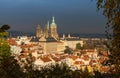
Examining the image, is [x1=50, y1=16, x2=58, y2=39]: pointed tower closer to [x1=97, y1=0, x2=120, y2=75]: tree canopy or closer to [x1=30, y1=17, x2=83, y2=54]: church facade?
[x1=30, y1=17, x2=83, y2=54]: church facade

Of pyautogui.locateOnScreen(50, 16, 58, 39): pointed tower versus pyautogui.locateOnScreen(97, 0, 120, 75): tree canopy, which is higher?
pyautogui.locateOnScreen(50, 16, 58, 39): pointed tower

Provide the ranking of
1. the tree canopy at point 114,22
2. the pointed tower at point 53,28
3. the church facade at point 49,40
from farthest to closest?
the pointed tower at point 53,28
the church facade at point 49,40
the tree canopy at point 114,22

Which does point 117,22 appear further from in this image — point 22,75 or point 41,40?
point 41,40

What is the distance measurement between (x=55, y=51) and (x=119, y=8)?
118m

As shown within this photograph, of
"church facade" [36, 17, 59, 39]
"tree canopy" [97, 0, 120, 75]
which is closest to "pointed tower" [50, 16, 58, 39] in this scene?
"church facade" [36, 17, 59, 39]

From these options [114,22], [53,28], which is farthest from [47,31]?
[114,22]

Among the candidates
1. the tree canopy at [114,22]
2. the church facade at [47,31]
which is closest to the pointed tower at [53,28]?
the church facade at [47,31]

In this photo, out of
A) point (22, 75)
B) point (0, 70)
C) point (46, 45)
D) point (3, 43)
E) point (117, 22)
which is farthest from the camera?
point (46, 45)

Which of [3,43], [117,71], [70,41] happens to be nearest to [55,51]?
[70,41]

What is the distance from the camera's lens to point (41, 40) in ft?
396

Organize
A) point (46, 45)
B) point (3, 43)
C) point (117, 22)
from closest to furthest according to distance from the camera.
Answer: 1. point (117, 22)
2. point (3, 43)
3. point (46, 45)

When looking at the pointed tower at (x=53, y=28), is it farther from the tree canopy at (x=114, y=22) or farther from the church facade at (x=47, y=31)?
the tree canopy at (x=114, y=22)

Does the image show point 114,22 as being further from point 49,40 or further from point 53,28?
point 53,28

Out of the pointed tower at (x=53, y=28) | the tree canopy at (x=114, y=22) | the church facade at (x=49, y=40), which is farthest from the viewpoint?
the pointed tower at (x=53, y=28)
